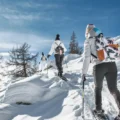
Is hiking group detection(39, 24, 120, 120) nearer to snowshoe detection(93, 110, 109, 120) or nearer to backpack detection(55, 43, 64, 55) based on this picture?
snowshoe detection(93, 110, 109, 120)

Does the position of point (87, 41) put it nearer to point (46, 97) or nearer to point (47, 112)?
point (47, 112)

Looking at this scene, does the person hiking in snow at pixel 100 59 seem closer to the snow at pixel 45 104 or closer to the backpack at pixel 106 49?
the backpack at pixel 106 49

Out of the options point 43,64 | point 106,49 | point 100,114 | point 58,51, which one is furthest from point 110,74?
point 43,64

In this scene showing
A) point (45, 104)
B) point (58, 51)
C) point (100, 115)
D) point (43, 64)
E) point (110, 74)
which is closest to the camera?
point (110, 74)

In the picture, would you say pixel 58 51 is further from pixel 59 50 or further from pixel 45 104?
pixel 45 104

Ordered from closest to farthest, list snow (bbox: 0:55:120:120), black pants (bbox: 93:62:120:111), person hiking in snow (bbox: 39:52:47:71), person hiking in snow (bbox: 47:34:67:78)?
black pants (bbox: 93:62:120:111) < snow (bbox: 0:55:120:120) < person hiking in snow (bbox: 47:34:67:78) < person hiking in snow (bbox: 39:52:47:71)

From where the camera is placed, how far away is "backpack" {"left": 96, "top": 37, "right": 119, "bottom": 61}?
18.9 ft

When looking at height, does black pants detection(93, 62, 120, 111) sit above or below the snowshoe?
above

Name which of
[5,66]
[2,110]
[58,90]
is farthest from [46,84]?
[5,66]

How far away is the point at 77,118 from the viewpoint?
6.23 metres

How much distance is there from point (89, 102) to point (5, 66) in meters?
33.8

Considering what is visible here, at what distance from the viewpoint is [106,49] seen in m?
5.81

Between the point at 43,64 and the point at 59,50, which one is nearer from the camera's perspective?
the point at 59,50

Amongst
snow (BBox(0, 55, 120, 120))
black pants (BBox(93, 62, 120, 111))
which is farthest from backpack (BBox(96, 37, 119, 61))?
snow (BBox(0, 55, 120, 120))
